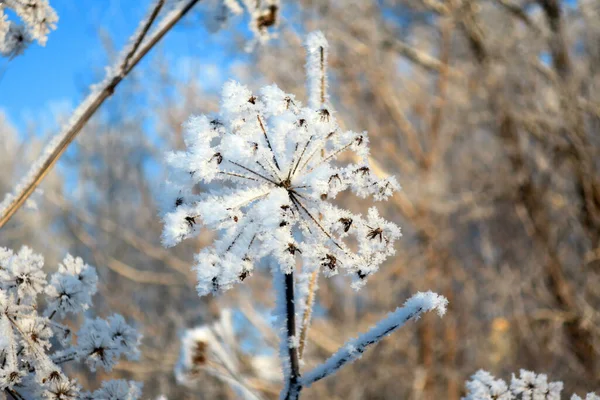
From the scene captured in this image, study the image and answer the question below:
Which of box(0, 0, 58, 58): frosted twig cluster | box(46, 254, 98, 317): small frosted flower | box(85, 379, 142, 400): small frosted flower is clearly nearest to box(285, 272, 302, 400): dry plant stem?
box(85, 379, 142, 400): small frosted flower

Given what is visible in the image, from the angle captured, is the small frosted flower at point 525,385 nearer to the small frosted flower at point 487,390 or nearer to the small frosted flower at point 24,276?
the small frosted flower at point 487,390

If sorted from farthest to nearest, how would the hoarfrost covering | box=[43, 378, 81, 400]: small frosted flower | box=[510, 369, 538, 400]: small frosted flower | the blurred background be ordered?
the blurred background → box=[510, 369, 538, 400]: small frosted flower → box=[43, 378, 81, 400]: small frosted flower → the hoarfrost covering

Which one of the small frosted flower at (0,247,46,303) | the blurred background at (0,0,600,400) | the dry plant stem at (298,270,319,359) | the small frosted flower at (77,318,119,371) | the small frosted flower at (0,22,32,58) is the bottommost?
the small frosted flower at (77,318,119,371)

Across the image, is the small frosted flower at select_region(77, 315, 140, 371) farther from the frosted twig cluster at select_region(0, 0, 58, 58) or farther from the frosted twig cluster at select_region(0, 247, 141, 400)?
the frosted twig cluster at select_region(0, 0, 58, 58)

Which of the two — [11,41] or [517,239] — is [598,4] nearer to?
[517,239]

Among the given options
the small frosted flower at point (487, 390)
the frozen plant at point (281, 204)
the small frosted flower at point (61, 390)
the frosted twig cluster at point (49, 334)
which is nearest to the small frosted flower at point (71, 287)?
the frosted twig cluster at point (49, 334)

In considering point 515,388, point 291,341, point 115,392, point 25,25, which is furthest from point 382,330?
point 25,25

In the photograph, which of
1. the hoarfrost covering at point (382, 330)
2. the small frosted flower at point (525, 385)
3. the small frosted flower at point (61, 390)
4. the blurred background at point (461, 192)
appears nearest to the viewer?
the hoarfrost covering at point (382, 330)
